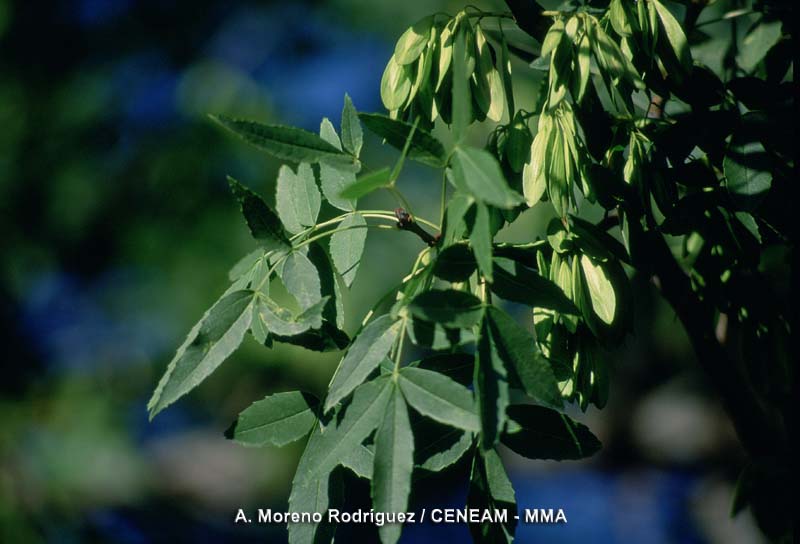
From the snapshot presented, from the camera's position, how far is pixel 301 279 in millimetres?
556

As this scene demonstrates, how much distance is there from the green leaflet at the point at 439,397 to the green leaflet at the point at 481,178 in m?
0.14

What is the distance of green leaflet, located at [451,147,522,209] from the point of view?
417 millimetres

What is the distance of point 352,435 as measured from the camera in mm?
506

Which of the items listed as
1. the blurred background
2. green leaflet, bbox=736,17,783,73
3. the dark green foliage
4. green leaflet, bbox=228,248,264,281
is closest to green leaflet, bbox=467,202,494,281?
the dark green foliage

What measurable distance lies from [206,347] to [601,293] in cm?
30

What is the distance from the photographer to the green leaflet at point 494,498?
565mm

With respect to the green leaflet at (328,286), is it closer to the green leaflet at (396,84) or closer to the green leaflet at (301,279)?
the green leaflet at (301,279)

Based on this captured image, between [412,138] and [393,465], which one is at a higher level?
[412,138]

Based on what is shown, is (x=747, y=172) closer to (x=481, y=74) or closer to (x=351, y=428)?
(x=481, y=74)

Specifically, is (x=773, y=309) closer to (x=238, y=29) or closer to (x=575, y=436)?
(x=575, y=436)

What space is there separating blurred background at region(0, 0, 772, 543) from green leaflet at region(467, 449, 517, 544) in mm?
1279

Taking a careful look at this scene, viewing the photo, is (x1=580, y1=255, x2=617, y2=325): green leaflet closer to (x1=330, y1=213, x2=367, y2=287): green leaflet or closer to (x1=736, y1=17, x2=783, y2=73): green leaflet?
(x1=330, y1=213, x2=367, y2=287): green leaflet

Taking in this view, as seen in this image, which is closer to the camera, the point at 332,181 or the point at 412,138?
the point at 412,138

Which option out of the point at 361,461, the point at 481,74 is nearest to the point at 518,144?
the point at 481,74
